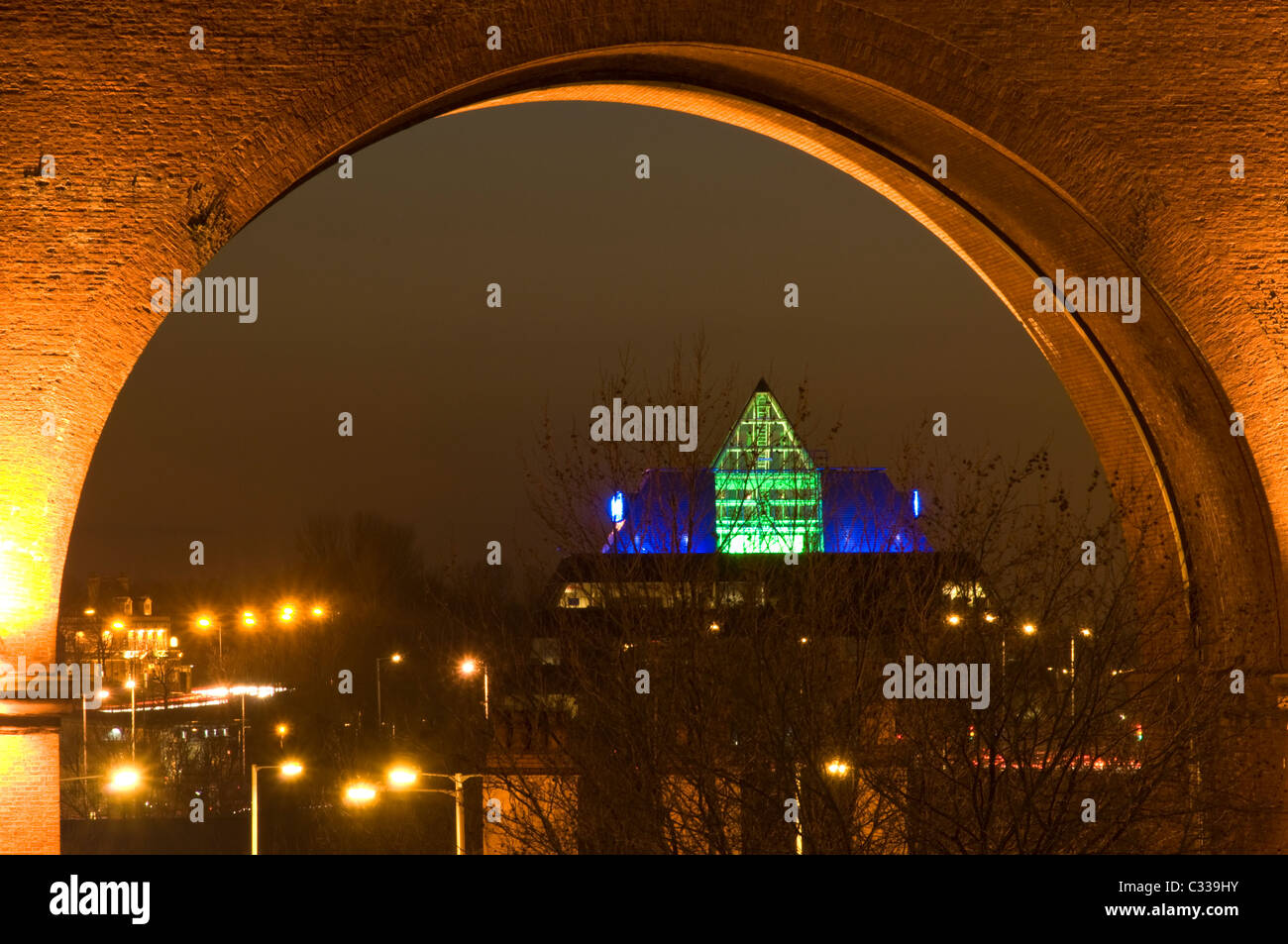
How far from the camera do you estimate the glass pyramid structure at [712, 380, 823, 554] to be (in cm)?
1275

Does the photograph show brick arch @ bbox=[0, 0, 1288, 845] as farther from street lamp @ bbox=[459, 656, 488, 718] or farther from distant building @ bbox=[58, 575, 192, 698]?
distant building @ bbox=[58, 575, 192, 698]

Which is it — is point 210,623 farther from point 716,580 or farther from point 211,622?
point 716,580

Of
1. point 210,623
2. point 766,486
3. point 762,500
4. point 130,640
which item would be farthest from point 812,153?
point 130,640

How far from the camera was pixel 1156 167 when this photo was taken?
10172 millimetres

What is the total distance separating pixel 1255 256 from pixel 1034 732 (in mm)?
3713

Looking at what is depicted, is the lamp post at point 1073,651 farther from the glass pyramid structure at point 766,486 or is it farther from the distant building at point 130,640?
the distant building at point 130,640

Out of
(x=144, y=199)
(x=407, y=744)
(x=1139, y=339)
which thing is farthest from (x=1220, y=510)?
(x=407, y=744)

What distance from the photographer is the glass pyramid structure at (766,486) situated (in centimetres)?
1275

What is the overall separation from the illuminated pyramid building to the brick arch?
2046 millimetres

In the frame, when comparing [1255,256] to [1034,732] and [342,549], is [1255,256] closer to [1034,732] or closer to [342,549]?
[1034,732]

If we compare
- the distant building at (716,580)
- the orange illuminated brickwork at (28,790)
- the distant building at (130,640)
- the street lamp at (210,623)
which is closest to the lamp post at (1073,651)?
the distant building at (716,580)

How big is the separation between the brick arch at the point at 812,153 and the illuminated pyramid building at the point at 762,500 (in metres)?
2.05

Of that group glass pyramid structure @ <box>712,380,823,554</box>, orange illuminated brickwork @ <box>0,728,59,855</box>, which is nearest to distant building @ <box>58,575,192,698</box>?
glass pyramid structure @ <box>712,380,823,554</box>
